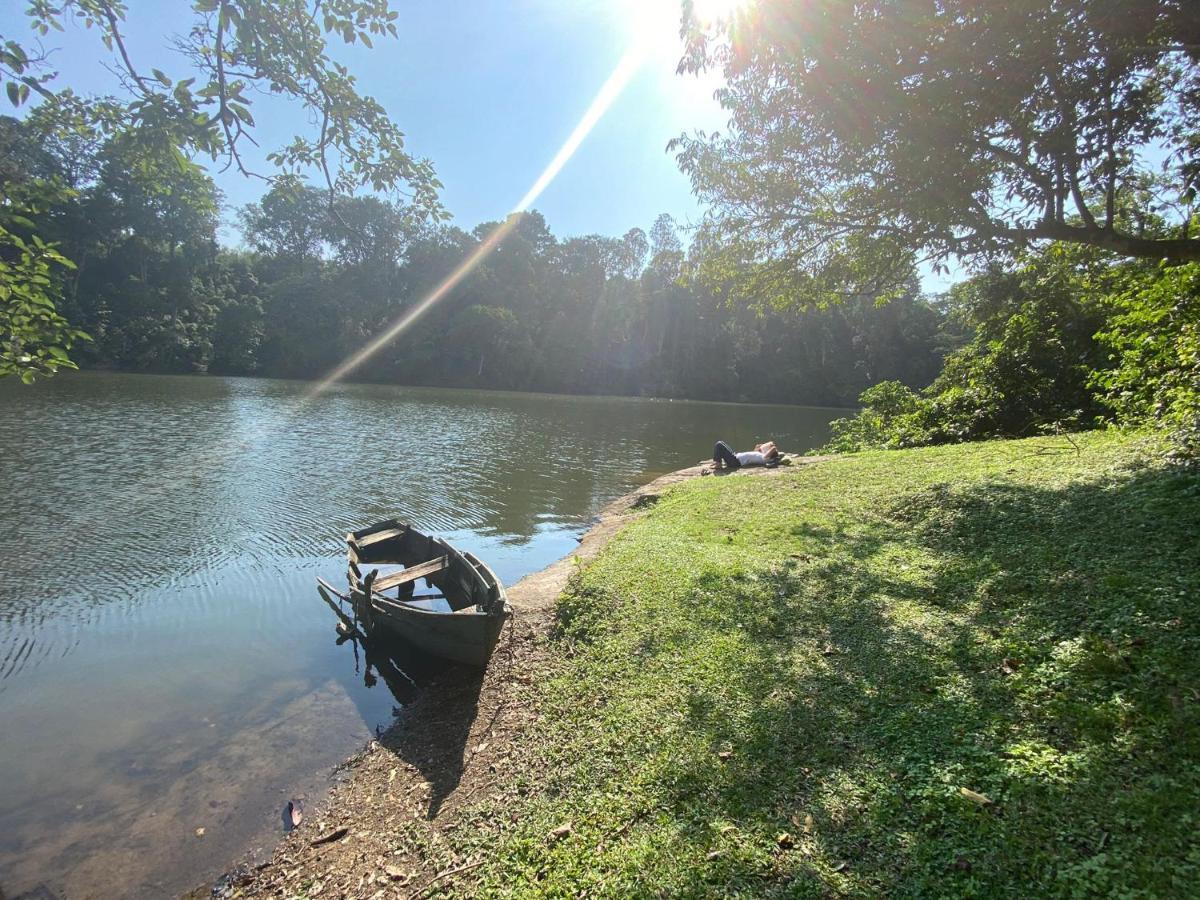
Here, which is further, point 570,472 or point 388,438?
point 388,438

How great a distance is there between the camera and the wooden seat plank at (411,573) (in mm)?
8180

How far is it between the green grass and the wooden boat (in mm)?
1049

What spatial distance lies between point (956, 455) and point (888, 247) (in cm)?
443

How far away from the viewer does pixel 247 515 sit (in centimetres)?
1409

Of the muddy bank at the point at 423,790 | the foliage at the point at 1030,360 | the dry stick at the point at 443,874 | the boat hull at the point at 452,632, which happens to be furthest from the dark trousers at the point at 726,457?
the dry stick at the point at 443,874

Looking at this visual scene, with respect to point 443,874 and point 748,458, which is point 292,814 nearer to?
point 443,874

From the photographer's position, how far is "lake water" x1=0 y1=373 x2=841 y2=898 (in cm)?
Answer: 512

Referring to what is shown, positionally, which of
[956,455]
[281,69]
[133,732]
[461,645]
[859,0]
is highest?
[859,0]

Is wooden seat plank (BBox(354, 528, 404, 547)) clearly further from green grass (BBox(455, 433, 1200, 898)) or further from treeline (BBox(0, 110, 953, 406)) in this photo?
treeline (BBox(0, 110, 953, 406))

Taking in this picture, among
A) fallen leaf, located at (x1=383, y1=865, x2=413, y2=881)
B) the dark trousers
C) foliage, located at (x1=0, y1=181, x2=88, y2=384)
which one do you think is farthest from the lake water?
foliage, located at (x1=0, y1=181, x2=88, y2=384)

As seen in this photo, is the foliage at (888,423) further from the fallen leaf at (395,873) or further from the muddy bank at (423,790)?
the fallen leaf at (395,873)

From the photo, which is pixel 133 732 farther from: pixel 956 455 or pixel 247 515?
pixel 956 455

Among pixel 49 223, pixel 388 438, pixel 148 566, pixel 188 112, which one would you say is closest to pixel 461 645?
pixel 188 112

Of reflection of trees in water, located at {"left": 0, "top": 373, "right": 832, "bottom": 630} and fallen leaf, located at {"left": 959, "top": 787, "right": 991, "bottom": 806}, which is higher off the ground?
fallen leaf, located at {"left": 959, "top": 787, "right": 991, "bottom": 806}
